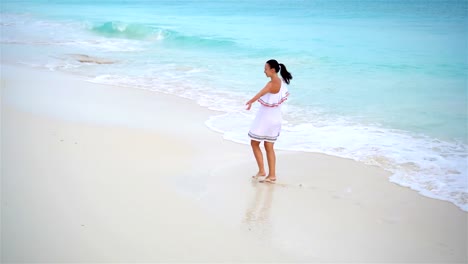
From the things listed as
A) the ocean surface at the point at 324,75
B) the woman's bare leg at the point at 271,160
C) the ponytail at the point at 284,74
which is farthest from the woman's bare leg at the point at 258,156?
the ocean surface at the point at 324,75

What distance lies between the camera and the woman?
552 cm

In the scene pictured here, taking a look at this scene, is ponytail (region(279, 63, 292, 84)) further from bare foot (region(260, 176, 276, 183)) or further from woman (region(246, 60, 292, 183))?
bare foot (region(260, 176, 276, 183))

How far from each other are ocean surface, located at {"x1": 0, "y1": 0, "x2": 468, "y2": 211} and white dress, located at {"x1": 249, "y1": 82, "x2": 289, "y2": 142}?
5.28ft

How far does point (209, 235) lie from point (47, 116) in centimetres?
451

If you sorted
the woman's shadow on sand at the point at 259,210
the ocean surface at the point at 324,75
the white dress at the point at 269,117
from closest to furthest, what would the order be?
the woman's shadow on sand at the point at 259,210
the white dress at the point at 269,117
the ocean surface at the point at 324,75

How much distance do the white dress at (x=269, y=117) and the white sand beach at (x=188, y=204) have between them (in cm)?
58

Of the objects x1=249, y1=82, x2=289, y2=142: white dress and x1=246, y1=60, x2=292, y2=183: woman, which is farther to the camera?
x1=249, y1=82, x2=289, y2=142: white dress

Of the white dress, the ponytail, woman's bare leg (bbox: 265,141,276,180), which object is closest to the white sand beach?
woman's bare leg (bbox: 265,141,276,180)

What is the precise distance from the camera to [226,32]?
27.8 meters

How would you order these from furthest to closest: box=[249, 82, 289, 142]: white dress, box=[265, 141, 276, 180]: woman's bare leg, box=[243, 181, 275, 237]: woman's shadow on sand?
box=[265, 141, 276, 180]: woman's bare leg < box=[249, 82, 289, 142]: white dress < box=[243, 181, 275, 237]: woman's shadow on sand

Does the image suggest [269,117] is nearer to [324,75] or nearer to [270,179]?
[270,179]

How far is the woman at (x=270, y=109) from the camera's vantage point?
5.52 metres

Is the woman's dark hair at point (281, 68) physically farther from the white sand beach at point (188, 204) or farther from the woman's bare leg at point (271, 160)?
the white sand beach at point (188, 204)

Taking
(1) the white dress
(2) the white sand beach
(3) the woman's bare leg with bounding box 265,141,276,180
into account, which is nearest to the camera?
(2) the white sand beach
